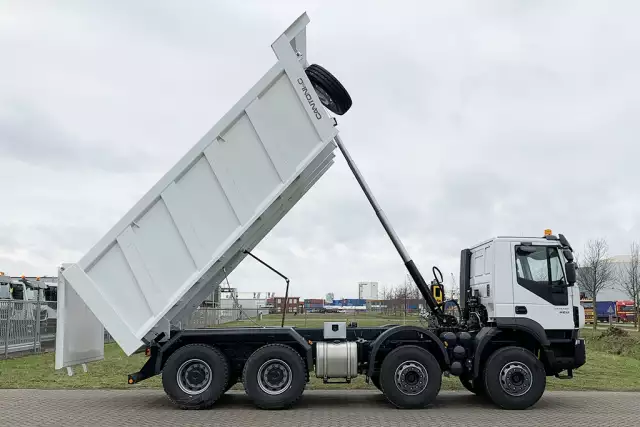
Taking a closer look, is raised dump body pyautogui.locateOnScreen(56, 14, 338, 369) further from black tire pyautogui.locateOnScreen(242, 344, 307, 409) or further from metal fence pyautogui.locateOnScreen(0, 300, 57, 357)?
metal fence pyautogui.locateOnScreen(0, 300, 57, 357)

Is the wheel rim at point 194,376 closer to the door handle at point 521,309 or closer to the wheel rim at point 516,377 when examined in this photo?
the wheel rim at point 516,377

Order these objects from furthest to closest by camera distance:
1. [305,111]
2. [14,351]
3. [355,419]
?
[14,351] → [305,111] → [355,419]

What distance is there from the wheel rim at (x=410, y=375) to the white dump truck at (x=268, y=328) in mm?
21

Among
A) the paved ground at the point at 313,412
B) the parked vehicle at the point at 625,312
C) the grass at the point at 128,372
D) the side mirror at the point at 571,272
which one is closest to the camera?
the paved ground at the point at 313,412

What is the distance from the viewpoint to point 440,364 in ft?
33.6

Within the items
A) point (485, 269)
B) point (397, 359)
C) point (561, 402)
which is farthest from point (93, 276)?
point (561, 402)

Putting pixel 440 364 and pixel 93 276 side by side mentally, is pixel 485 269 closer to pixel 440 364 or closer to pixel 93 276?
pixel 440 364

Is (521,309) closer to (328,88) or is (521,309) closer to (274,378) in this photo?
(274,378)

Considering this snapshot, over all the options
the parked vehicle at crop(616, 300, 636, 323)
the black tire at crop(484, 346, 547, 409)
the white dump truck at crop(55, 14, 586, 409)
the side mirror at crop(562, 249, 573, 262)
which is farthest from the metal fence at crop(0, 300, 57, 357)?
the parked vehicle at crop(616, 300, 636, 323)

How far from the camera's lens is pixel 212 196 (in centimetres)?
978

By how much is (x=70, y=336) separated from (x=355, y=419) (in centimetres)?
477

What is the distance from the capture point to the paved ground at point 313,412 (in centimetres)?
892

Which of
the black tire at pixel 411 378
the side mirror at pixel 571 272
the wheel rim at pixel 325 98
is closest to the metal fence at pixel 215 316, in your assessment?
the black tire at pixel 411 378

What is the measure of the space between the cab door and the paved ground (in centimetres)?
147
